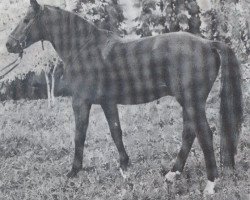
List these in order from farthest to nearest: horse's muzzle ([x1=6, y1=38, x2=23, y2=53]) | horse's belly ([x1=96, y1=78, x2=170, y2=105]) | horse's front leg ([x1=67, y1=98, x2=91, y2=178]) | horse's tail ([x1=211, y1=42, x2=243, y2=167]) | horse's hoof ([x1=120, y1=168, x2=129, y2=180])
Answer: horse's muzzle ([x1=6, y1=38, x2=23, y2=53]) < horse's front leg ([x1=67, y1=98, x2=91, y2=178]) < horse's hoof ([x1=120, y1=168, x2=129, y2=180]) < horse's belly ([x1=96, y1=78, x2=170, y2=105]) < horse's tail ([x1=211, y1=42, x2=243, y2=167])

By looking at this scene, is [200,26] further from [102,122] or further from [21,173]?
[21,173]

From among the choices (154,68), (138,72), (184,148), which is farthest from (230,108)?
(138,72)

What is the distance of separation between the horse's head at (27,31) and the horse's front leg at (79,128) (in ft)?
2.55

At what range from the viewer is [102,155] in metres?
4.49

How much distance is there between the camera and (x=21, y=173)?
4.55m

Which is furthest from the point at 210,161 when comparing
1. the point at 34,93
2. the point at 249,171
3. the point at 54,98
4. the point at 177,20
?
the point at 34,93

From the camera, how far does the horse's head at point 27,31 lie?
4391 mm

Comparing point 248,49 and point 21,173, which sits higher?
point 248,49

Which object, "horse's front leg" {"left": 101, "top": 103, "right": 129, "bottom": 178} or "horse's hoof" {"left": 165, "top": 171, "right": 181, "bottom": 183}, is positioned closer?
"horse's hoof" {"left": 165, "top": 171, "right": 181, "bottom": 183}

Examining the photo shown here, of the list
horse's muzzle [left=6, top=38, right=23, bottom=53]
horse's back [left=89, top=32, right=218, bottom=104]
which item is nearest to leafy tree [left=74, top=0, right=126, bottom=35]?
horse's back [left=89, top=32, right=218, bottom=104]

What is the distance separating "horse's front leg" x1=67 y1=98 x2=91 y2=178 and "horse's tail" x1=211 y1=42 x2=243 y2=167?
4.25 ft

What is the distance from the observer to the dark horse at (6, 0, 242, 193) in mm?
3828

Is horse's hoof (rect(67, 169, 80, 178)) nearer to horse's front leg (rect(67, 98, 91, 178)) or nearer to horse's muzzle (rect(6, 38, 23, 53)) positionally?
horse's front leg (rect(67, 98, 91, 178))

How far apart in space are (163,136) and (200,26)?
1173mm
